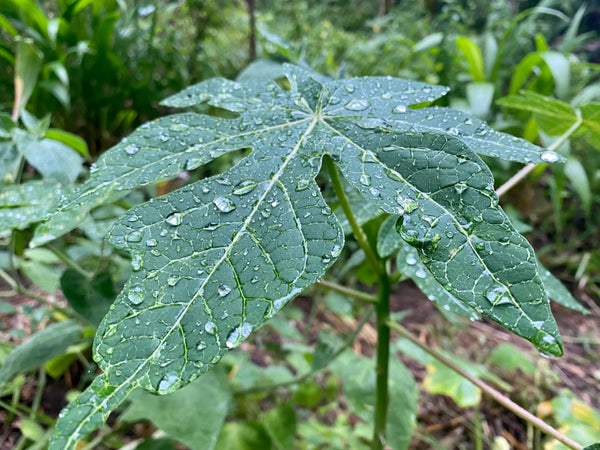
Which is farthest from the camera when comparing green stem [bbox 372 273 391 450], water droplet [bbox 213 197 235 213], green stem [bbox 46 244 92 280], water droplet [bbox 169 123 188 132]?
green stem [bbox 46 244 92 280]

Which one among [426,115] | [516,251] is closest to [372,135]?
[426,115]

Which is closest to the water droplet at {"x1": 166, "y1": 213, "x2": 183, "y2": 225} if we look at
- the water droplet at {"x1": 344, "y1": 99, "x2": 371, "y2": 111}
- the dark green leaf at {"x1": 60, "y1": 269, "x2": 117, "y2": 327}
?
the water droplet at {"x1": 344, "y1": 99, "x2": 371, "y2": 111}

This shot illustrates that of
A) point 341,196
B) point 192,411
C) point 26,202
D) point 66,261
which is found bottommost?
point 192,411

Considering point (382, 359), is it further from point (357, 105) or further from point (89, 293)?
point (89, 293)

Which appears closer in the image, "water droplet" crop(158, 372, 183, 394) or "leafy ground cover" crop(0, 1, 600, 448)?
"water droplet" crop(158, 372, 183, 394)

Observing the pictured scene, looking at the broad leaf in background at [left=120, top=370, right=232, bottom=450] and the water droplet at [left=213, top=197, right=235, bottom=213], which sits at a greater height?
the water droplet at [left=213, top=197, right=235, bottom=213]

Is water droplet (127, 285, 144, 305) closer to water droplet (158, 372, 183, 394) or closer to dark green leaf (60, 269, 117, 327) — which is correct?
water droplet (158, 372, 183, 394)

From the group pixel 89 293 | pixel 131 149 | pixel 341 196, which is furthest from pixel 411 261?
pixel 89 293
